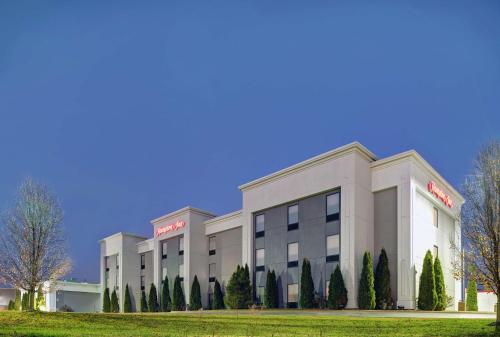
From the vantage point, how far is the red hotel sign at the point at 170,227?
49.7 meters

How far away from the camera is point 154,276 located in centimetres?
5384

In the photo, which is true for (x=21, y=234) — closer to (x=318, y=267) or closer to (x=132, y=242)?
(x=318, y=267)

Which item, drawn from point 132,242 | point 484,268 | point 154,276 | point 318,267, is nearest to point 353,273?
point 318,267

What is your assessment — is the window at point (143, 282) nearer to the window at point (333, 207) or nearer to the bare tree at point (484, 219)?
the window at point (333, 207)

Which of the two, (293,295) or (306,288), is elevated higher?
(306,288)

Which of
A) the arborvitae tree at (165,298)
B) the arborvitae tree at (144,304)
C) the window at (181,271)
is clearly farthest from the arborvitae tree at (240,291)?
the arborvitae tree at (144,304)

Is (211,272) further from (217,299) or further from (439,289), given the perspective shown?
(439,289)

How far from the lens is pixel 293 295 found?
1369 inches

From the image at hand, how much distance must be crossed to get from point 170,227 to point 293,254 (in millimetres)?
19736

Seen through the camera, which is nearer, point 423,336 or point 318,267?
point 423,336

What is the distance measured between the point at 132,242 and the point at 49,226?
3451cm

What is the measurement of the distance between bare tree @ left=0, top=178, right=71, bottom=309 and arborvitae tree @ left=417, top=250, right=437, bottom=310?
2161 cm

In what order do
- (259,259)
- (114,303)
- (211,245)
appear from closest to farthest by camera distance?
1. (259,259)
2. (211,245)
3. (114,303)

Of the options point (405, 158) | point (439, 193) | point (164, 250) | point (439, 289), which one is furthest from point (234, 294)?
point (164, 250)
